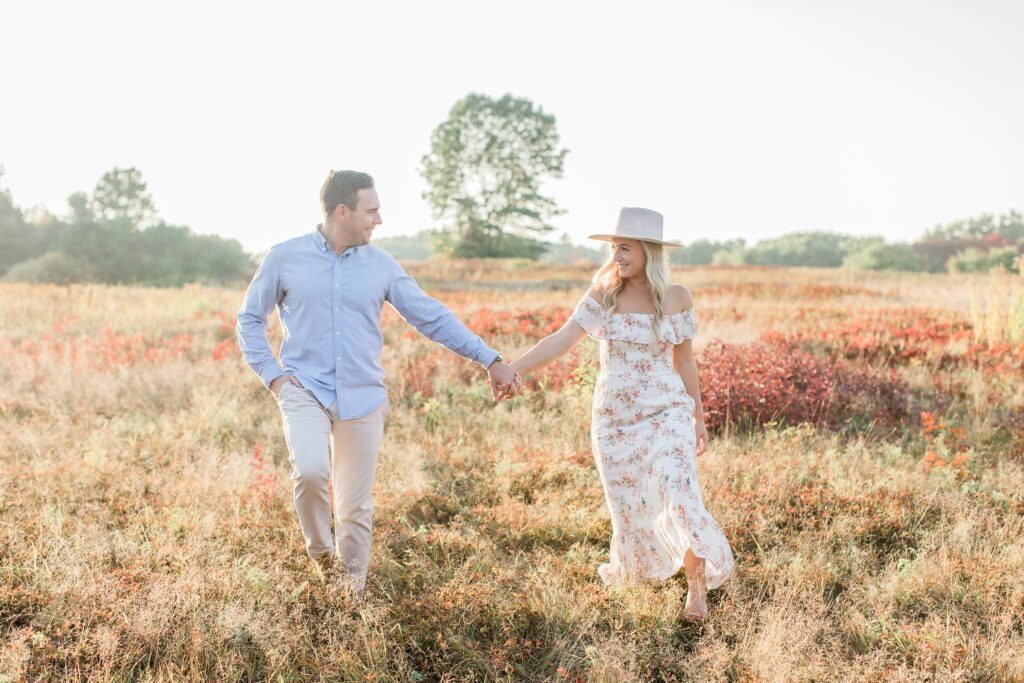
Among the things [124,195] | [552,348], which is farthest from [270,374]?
[124,195]

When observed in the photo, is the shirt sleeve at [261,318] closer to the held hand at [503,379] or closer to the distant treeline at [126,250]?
the held hand at [503,379]

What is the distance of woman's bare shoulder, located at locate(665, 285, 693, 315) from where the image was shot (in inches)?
159

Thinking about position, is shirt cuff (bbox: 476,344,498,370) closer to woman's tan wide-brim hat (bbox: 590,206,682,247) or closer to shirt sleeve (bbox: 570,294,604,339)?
shirt sleeve (bbox: 570,294,604,339)

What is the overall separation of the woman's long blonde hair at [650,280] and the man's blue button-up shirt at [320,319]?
1318 millimetres

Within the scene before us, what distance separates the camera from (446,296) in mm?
17984

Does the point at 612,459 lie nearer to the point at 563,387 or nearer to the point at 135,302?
the point at 563,387

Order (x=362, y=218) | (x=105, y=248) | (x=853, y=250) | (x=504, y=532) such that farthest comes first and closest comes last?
(x=853, y=250) → (x=105, y=248) → (x=504, y=532) → (x=362, y=218)

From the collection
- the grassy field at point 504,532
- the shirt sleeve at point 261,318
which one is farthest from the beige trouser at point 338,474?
the grassy field at point 504,532

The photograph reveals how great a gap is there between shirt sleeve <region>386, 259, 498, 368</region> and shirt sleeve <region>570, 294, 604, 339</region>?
59 centimetres

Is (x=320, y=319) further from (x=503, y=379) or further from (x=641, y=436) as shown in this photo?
(x=641, y=436)

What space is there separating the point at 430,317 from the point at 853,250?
63981 mm

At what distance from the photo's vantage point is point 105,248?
3884 cm

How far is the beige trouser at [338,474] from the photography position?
3.78 metres

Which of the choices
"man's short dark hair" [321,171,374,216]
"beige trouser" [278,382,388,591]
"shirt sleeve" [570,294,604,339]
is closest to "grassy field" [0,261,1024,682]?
"beige trouser" [278,382,388,591]
